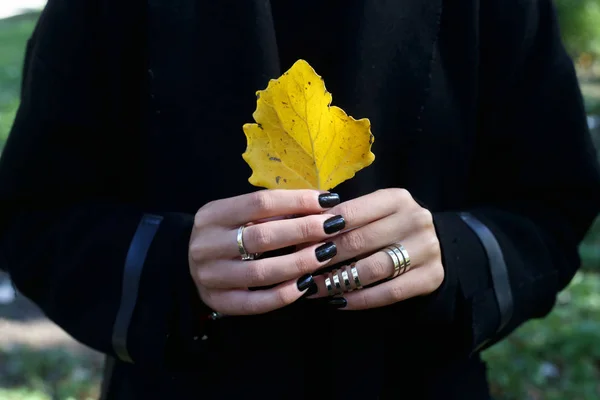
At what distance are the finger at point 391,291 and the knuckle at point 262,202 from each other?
202mm

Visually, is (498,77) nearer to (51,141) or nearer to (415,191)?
(415,191)

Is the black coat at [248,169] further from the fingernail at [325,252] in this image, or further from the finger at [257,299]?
the fingernail at [325,252]

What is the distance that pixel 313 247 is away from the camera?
106 cm

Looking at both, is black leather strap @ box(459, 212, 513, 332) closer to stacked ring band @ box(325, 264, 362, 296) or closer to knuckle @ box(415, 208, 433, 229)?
knuckle @ box(415, 208, 433, 229)

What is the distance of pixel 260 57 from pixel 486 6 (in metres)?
0.43

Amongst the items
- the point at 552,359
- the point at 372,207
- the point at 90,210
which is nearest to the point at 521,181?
the point at 372,207

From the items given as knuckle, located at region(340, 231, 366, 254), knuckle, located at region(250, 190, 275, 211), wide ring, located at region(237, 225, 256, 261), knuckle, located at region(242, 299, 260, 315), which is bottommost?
knuckle, located at region(242, 299, 260, 315)

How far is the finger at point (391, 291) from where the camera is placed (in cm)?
110

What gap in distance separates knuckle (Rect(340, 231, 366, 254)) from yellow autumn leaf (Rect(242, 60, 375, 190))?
0.09m

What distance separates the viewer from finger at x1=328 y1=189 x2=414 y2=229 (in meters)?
1.06

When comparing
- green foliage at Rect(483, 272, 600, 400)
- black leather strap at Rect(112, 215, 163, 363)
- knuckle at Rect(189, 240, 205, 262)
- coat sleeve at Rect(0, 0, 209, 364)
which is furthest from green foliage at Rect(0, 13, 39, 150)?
knuckle at Rect(189, 240, 205, 262)

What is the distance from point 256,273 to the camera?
3.43ft

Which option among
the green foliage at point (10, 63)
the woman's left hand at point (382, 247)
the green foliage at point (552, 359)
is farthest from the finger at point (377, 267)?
the green foliage at point (10, 63)

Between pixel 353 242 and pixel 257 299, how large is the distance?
17cm
